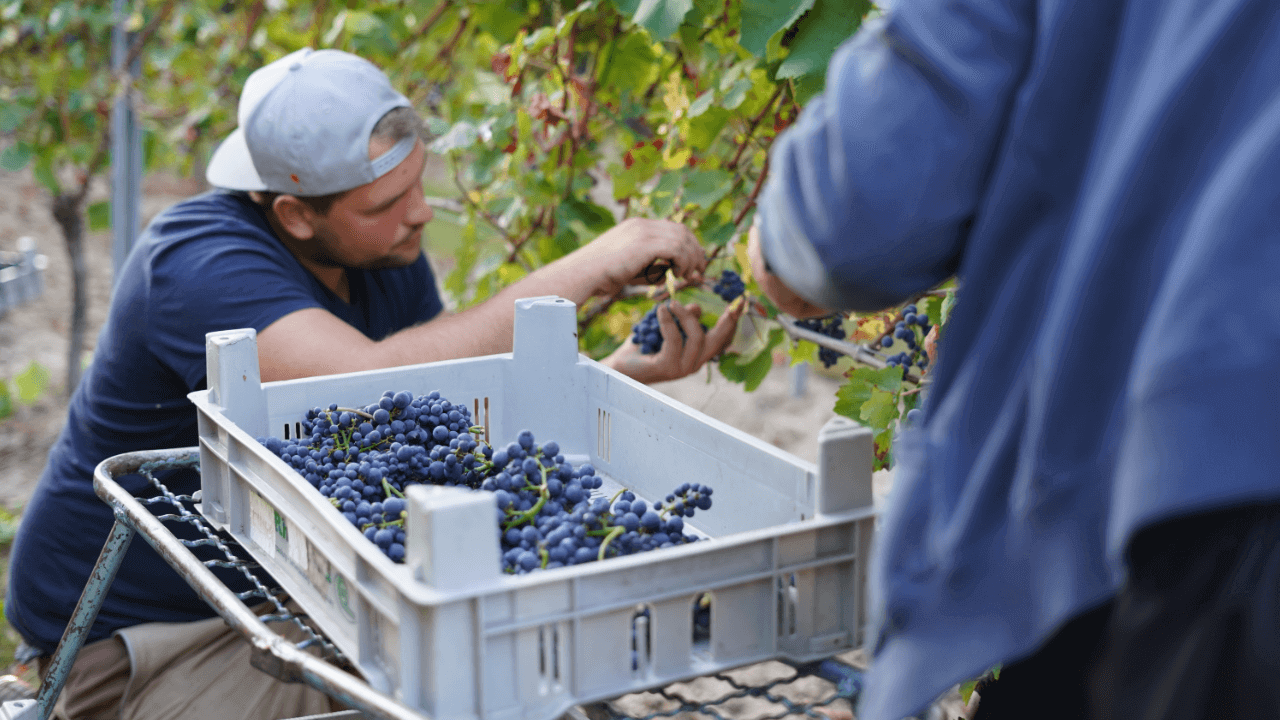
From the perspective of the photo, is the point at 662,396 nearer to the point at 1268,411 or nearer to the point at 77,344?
→ the point at 1268,411

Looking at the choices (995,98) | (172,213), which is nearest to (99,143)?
(172,213)

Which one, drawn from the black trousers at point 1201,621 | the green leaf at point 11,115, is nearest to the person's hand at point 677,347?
the black trousers at point 1201,621

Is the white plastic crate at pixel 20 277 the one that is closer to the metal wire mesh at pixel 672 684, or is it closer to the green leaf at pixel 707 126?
the metal wire mesh at pixel 672 684

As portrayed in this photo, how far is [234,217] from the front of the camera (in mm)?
2076

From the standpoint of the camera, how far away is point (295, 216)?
82.4 inches

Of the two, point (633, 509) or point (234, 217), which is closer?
point (633, 509)

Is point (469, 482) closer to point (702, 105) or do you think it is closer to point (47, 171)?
point (702, 105)

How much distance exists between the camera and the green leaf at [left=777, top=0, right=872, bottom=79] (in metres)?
1.61

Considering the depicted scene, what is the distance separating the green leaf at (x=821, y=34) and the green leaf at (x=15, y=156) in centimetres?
411

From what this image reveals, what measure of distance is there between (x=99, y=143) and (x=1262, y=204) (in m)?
5.14

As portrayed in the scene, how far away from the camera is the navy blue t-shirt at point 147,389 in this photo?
1.92 m

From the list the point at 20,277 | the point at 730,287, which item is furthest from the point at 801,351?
the point at 20,277

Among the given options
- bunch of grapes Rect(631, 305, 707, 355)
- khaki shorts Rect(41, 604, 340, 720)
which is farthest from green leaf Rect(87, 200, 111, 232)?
bunch of grapes Rect(631, 305, 707, 355)

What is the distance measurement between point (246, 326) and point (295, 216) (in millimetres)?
276
